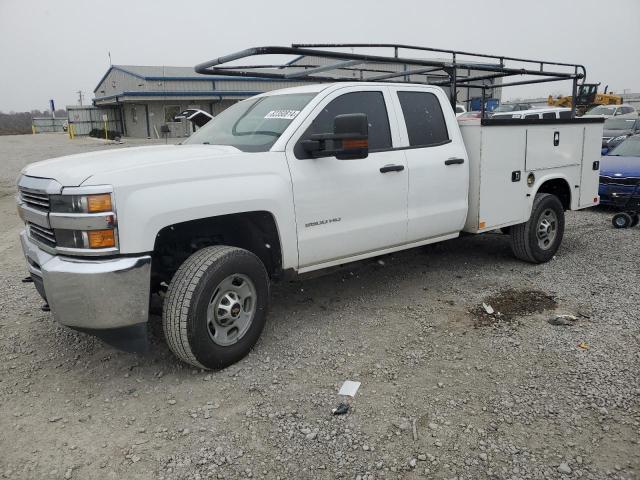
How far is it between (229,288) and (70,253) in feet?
3.36

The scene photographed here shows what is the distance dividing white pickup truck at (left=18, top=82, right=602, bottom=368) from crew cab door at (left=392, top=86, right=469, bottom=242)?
1 cm

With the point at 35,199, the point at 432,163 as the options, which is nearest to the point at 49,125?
the point at 35,199

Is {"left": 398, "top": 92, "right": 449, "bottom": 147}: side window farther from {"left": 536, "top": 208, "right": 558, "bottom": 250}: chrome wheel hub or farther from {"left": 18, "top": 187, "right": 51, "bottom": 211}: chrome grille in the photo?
{"left": 18, "top": 187, "right": 51, "bottom": 211}: chrome grille

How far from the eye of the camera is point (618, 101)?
3200 centimetres

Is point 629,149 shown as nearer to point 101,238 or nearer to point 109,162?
point 109,162

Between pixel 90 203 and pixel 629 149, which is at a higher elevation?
pixel 90 203

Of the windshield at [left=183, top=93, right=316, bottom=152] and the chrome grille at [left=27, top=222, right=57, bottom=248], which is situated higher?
the windshield at [left=183, top=93, right=316, bottom=152]

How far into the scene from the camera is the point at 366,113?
4559mm

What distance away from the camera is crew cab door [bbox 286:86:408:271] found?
404 cm

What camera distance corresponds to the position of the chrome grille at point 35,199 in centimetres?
338

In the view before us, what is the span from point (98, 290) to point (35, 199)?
3.06 ft

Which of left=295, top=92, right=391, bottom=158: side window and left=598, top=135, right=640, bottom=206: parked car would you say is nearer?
left=295, top=92, right=391, bottom=158: side window

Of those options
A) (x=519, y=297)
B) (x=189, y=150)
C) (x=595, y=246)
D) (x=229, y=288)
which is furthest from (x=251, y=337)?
(x=595, y=246)

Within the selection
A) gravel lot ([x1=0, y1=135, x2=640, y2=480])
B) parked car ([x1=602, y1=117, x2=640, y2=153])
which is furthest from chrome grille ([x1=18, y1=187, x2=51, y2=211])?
parked car ([x1=602, y1=117, x2=640, y2=153])
